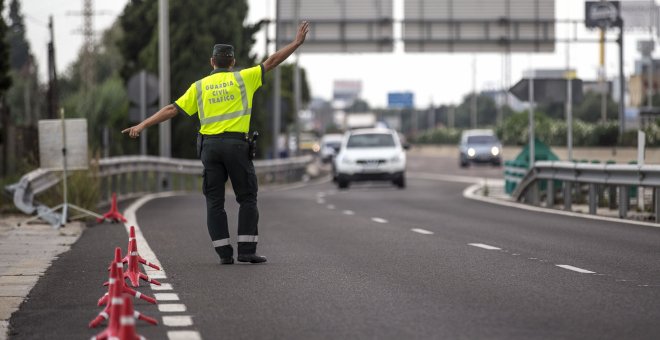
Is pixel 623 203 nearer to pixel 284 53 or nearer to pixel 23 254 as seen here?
pixel 23 254

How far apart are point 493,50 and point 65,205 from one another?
126 feet

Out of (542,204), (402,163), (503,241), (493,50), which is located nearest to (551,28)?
(493,50)

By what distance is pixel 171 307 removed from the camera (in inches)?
405

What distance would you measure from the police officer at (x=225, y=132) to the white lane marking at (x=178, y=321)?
3.83 m

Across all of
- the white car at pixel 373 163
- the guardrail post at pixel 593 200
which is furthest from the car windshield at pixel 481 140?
the guardrail post at pixel 593 200

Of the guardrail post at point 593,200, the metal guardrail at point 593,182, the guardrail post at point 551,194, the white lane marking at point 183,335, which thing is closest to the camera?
the white lane marking at point 183,335

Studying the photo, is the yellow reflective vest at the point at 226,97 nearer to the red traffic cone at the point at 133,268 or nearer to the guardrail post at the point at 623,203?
the red traffic cone at the point at 133,268

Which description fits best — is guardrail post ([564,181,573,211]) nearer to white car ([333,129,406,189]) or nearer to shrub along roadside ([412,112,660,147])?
white car ([333,129,406,189])

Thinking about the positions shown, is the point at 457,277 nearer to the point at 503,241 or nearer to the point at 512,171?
the point at 503,241

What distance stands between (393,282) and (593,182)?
1155 centimetres

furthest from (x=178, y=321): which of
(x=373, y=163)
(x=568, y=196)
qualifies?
(x=373, y=163)

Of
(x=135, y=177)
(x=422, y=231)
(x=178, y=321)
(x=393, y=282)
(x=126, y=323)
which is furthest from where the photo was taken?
(x=135, y=177)

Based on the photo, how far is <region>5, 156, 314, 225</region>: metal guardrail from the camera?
829 inches

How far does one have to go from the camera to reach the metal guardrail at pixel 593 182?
20656 mm
